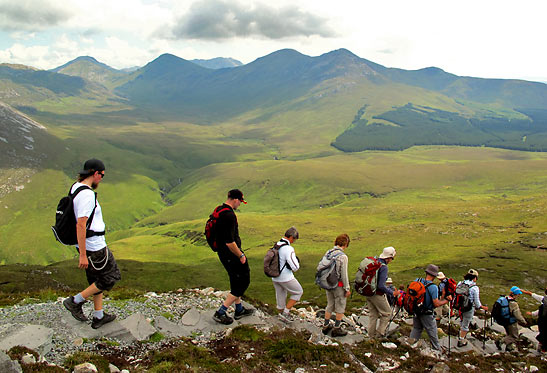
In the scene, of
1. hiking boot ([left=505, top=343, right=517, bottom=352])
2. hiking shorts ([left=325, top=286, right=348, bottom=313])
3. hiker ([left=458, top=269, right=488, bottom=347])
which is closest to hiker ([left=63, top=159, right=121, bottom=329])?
hiking shorts ([left=325, top=286, right=348, bottom=313])

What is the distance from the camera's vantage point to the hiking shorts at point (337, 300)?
1409cm

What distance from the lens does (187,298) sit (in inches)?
711

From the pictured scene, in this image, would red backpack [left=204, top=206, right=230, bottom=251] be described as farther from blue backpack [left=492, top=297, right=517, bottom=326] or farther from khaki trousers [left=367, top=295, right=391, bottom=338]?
blue backpack [left=492, top=297, right=517, bottom=326]

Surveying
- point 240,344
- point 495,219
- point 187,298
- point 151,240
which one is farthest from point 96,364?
point 151,240

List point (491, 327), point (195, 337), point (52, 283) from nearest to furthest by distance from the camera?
point (195, 337), point (491, 327), point (52, 283)

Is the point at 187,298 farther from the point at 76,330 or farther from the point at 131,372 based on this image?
the point at 131,372

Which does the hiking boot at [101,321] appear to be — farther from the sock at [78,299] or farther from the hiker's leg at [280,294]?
the hiker's leg at [280,294]

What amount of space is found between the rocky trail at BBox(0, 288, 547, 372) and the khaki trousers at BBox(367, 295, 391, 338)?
0.56 metres

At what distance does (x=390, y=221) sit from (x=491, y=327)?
11856 cm

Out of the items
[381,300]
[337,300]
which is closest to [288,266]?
[337,300]

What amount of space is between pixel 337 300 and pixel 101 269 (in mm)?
9049

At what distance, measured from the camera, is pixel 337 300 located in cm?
1434

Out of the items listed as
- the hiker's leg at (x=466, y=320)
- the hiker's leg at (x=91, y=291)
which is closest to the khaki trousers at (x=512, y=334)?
the hiker's leg at (x=466, y=320)

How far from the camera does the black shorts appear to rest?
12.5 m
